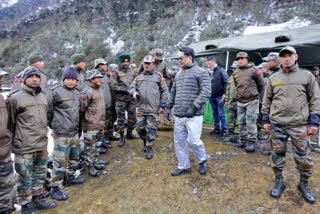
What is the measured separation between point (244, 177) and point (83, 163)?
2658 millimetres

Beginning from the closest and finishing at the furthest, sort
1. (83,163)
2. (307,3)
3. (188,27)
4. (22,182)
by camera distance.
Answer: (22,182)
(83,163)
(307,3)
(188,27)

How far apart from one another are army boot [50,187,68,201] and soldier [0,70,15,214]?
31.1 inches

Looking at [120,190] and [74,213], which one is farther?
[120,190]

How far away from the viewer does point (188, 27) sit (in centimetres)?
2606

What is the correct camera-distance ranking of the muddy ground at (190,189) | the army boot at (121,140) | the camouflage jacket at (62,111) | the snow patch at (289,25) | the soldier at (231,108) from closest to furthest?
the muddy ground at (190,189), the camouflage jacket at (62,111), the soldier at (231,108), the army boot at (121,140), the snow patch at (289,25)

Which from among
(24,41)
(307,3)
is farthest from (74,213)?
(24,41)

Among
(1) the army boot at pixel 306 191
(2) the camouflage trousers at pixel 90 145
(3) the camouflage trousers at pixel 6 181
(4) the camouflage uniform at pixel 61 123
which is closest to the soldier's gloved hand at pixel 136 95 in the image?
(2) the camouflage trousers at pixel 90 145

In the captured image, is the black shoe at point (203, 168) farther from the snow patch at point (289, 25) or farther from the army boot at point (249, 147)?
the snow patch at point (289, 25)

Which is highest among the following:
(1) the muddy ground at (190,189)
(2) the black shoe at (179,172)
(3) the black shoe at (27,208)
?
(3) the black shoe at (27,208)

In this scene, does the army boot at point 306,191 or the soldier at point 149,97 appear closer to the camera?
the army boot at point 306,191

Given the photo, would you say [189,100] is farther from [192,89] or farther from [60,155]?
[60,155]

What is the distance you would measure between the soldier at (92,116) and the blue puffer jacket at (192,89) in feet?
4.19

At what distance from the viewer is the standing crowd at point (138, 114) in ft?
10.5

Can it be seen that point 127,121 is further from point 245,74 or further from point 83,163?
point 245,74
